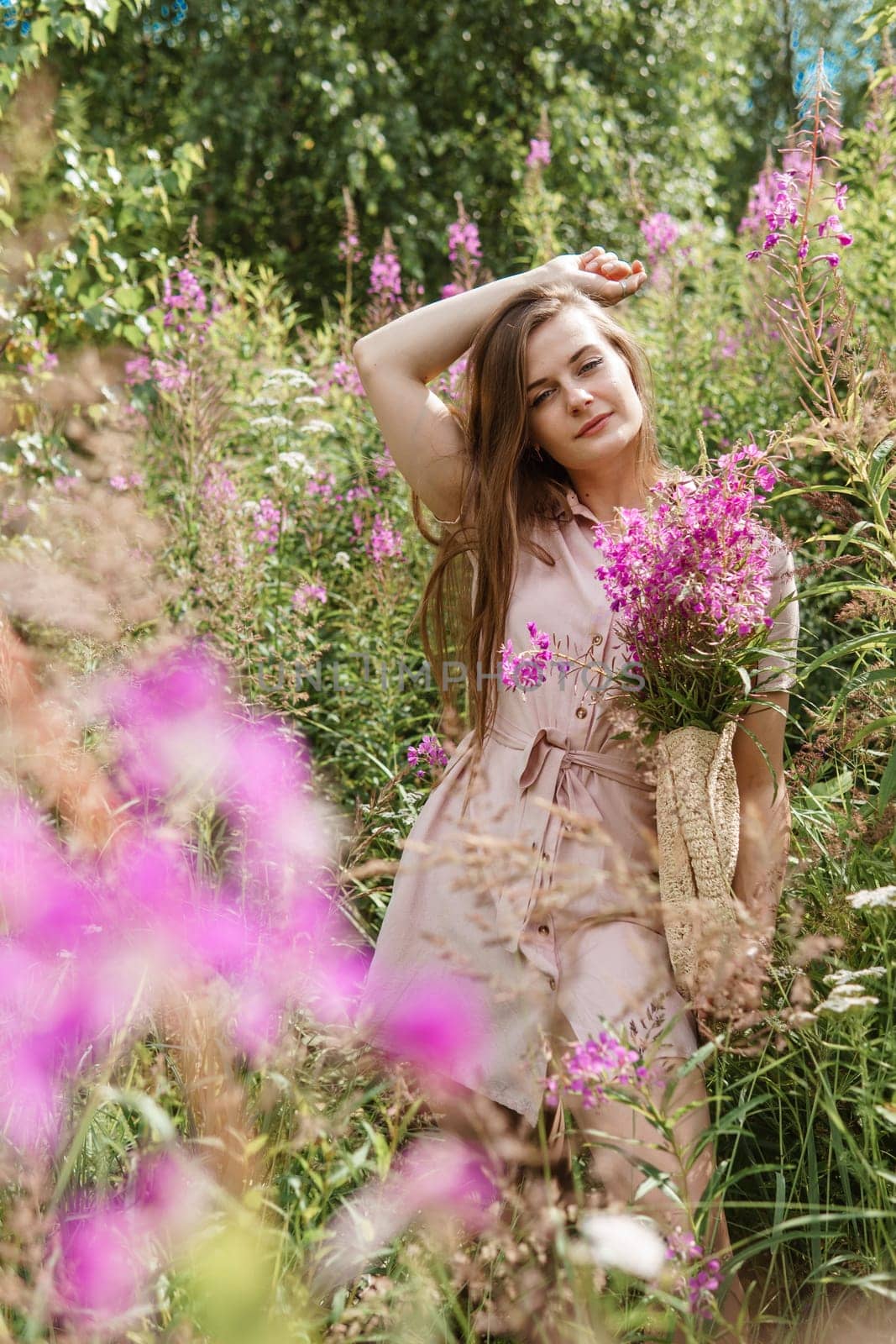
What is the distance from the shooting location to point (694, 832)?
5.81ft

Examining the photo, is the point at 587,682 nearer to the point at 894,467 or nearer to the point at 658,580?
the point at 658,580

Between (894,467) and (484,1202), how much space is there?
131cm

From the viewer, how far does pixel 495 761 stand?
2.24 metres

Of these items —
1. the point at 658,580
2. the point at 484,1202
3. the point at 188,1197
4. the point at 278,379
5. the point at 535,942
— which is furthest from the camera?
the point at 278,379

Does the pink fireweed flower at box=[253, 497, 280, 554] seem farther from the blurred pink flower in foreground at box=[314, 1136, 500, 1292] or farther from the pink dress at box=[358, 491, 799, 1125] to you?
the blurred pink flower in foreground at box=[314, 1136, 500, 1292]

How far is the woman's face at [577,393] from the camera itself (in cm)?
230

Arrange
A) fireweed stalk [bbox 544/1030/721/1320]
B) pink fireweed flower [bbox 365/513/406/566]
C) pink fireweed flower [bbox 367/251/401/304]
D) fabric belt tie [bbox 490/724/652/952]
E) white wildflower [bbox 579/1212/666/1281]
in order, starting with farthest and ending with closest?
pink fireweed flower [bbox 367/251/401/304], pink fireweed flower [bbox 365/513/406/566], fabric belt tie [bbox 490/724/652/952], fireweed stalk [bbox 544/1030/721/1320], white wildflower [bbox 579/1212/666/1281]

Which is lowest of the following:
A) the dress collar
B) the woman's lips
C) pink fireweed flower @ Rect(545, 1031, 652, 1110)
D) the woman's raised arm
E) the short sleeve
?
pink fireweed flower @ Rect(545, 1031, 652, 1110)

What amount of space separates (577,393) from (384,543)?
3.38 ft

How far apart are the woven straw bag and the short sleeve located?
0.13 m

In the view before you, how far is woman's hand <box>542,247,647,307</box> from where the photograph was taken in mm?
2475

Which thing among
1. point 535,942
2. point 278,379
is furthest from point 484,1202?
point 278,379

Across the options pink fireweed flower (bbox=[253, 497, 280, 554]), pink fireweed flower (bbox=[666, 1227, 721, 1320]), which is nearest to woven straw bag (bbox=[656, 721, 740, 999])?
pink fireweed flower (bbox=[666, 1227, 721, 1320])

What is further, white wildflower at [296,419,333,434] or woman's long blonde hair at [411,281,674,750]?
white wildflower at [296,419,333,434]
